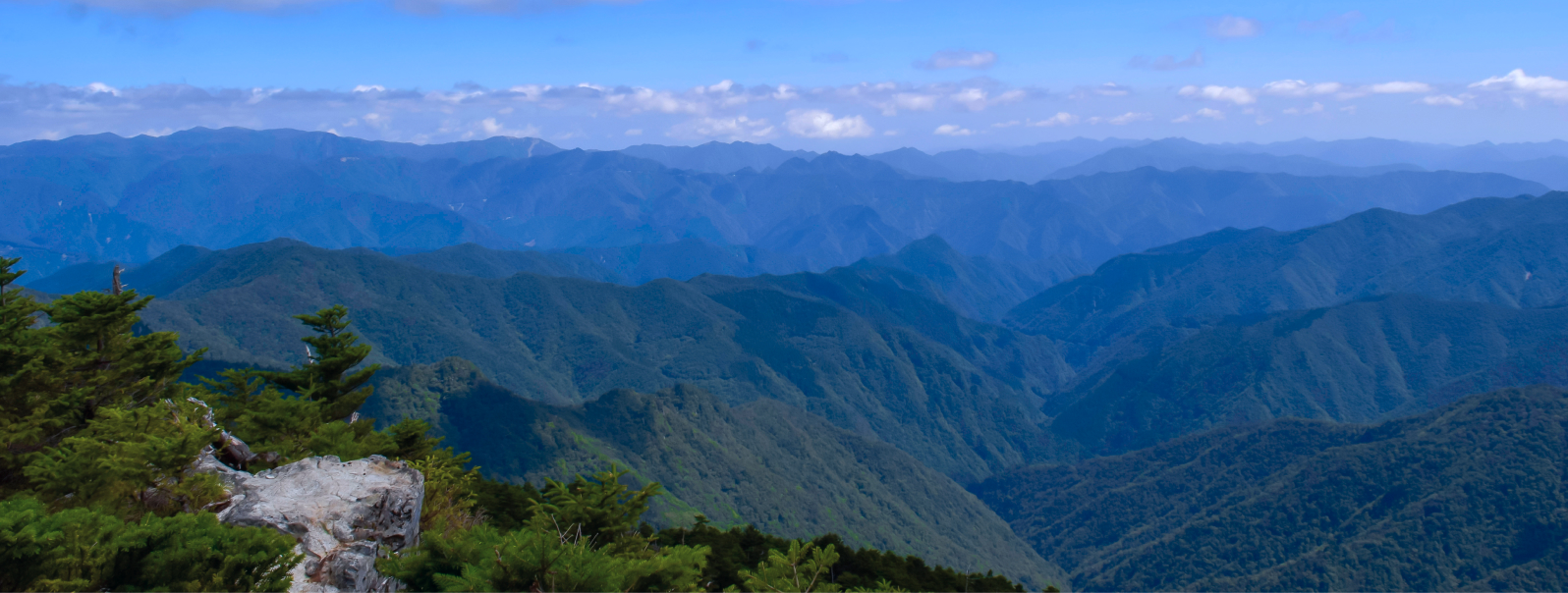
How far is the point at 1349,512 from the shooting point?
427 ft

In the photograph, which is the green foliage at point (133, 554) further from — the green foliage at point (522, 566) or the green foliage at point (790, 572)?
the green foliage at point (790, 572)

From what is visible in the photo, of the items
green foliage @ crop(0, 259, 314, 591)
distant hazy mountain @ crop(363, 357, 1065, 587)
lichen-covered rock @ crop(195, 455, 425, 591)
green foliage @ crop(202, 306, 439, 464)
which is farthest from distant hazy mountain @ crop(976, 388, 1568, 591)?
green foliage @ crop(0, 259, 314, 591)

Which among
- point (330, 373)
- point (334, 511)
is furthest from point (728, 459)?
point (334, 511)

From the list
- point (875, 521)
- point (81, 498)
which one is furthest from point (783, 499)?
point (81, 498)

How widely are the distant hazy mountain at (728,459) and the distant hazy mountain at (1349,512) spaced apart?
70.7 feet

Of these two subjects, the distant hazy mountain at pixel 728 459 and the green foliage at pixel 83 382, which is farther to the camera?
the distant hazy mountain at pixel 728 459

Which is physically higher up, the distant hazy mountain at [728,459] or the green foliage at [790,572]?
the green foliage at [790,572]

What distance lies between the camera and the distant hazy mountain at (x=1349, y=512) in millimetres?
110875

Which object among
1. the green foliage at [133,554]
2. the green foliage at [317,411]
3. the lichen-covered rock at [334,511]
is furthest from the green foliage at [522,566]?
the green foliage at [317,411]

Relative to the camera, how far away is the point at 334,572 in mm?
19734

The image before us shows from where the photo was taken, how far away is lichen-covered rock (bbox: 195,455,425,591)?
20.0 m

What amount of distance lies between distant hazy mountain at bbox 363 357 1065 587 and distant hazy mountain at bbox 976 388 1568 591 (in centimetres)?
2154

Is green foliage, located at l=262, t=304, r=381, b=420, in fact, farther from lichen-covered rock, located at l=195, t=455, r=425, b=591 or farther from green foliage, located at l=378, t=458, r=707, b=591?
green foliage, located at l=378, t=458, r=707, b=591

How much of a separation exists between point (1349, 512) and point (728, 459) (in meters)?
104
